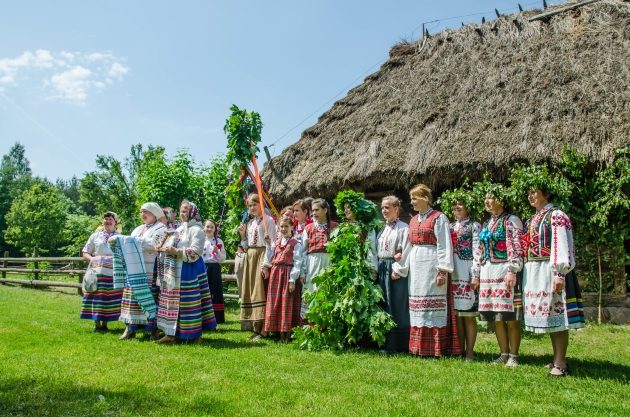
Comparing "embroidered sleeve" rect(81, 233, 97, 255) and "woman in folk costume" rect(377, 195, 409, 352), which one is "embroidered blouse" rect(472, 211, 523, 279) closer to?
"woman in folk costume" rect(377, 195, 409, 352)

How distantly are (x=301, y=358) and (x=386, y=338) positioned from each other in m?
1.00

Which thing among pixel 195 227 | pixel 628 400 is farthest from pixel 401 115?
pixel 628 400

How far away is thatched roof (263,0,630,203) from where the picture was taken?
872cm

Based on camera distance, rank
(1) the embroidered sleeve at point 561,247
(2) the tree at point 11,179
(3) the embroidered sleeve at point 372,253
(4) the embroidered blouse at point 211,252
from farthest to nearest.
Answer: (2) the tree at point 11,179, (4) the embroidered blouse at point 211,252, (3) the embroidered sleeve at point 372,253, (1) the embroidered sleeve at point 561,247

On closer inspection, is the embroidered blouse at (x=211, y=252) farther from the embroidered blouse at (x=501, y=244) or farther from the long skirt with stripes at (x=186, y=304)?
the embroidered blouse at (x=501, y=244)

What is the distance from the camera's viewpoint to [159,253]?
6.66 meters

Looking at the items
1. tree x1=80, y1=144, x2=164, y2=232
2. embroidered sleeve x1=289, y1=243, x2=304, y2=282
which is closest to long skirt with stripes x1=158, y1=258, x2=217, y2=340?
embroidered sleeve x1=289, y1=243, x2=304, y2=282

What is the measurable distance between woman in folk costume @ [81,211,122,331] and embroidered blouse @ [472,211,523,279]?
16.8 feet

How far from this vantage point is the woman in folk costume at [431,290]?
17.8ft

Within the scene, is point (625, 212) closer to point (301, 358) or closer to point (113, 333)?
point (301, 358)

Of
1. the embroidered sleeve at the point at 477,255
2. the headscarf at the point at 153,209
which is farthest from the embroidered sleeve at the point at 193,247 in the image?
Result: the embroidered sleeve at the point at 477,255

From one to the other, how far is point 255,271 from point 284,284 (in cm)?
55

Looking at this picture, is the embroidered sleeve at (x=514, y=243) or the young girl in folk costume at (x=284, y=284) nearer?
the embroidered sleeve at (x=514, y=243)

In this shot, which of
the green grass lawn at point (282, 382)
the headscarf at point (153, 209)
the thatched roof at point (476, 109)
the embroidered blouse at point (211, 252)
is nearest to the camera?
the green grass lawn at point (282, 382)
